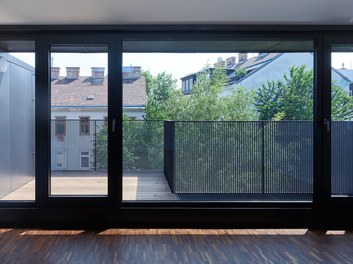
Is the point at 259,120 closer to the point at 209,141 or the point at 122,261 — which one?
the point at 209,141

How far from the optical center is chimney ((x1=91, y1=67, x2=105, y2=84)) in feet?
13.3

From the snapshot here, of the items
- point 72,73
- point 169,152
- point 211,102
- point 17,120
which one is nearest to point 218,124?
point 211,102

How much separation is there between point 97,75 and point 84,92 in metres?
0.23

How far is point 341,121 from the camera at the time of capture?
4074 mm

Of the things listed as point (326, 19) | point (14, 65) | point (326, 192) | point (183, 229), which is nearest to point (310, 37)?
point (326, 19)

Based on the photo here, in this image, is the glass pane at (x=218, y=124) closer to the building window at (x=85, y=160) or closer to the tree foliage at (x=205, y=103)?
the tree foliage at (x=205, y=103)

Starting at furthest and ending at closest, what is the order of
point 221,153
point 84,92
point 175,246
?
point 221,153 < point 84,92 < point 175,246

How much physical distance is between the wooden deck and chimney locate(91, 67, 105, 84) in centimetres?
98

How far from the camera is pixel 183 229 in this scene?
395 centimetres

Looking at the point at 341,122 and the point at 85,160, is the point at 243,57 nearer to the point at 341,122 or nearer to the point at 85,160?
the point at 341,122

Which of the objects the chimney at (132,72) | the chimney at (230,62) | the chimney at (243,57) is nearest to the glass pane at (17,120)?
the chimney at (132,72)

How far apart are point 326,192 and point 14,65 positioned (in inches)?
142

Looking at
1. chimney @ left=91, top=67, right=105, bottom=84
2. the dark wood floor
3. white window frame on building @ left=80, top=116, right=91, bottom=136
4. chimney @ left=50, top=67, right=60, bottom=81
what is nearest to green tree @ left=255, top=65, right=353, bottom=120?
the dark wood floor

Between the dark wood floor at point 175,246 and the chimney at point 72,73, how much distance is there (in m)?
1.60
